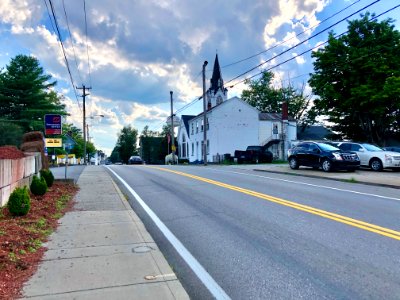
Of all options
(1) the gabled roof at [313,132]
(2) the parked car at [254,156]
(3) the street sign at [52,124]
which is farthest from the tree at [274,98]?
(3) the street sign at [52,124]

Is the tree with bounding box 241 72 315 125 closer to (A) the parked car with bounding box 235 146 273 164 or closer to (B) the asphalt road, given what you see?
(A) the parked car with bounding box 235 146 273 164

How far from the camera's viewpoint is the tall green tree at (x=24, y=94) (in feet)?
159

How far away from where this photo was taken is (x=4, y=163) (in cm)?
825

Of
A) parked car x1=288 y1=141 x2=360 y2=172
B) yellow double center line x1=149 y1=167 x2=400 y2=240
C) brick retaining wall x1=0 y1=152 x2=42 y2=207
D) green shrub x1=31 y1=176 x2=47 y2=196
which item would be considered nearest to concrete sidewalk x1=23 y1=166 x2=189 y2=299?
brick retaining wall x1=0 y1=152 x2=42 y2=207

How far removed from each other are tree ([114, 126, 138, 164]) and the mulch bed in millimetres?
130468

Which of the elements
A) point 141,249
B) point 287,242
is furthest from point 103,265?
point 287,242

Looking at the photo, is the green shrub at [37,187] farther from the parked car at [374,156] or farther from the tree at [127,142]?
the tree at [127,142]

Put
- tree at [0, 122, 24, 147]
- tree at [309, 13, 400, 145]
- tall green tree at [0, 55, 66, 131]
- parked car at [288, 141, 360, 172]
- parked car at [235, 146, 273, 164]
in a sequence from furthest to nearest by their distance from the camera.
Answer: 1. tall green tree at [0, 55, 66, 131]
2. parked car at [235, 146, 273, 164]
3. tree at [0, 122, 24, 147]
4. tree at [309, 13, 400, 145]
5. parked car at [288, 141, 360, 172]

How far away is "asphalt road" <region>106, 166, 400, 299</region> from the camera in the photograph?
A: 461cm

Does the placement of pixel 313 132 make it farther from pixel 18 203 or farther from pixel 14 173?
pixel 18 203

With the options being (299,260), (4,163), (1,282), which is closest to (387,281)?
(299,260)

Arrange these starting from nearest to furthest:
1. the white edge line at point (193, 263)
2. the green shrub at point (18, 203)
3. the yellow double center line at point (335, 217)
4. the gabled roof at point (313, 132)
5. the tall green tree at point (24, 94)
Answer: the white edge line at point (193, 263) → the yellow double center line at point (335, 217) → the green shrub at point (18, 203) → the tall green tree at point (24, 94) → the gabled roof at point (313, 132)

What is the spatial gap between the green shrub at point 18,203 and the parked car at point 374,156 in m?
19.3

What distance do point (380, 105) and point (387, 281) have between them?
32.5 meters
